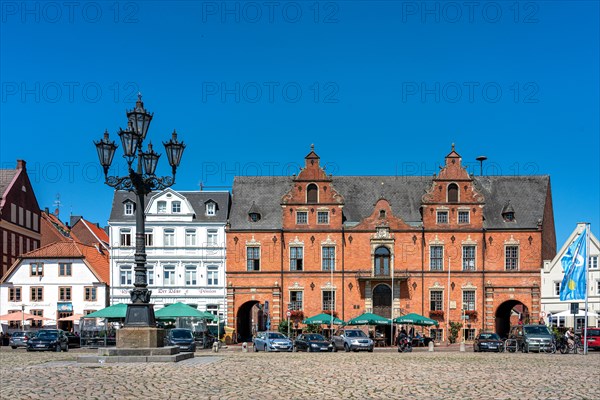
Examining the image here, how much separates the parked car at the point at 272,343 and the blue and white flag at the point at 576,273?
15.3 meters

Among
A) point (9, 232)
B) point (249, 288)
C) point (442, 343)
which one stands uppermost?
point (9, 232)

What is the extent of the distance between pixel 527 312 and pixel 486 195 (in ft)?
32.9

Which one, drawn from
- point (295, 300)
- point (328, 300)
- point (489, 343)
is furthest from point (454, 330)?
point (489, 343)

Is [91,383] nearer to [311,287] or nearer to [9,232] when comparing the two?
[311,287]

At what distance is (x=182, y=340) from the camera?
4238 centimetres

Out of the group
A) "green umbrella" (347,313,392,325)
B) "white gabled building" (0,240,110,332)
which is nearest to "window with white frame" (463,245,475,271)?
"green umbrella" (347,313,392,325)

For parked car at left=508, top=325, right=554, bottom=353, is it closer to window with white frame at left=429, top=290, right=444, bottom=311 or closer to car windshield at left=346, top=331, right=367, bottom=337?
car windshield at left=346, top=331, right=367, bottom=337

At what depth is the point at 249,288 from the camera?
6550 centimetres

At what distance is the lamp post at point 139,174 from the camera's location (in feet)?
94.8

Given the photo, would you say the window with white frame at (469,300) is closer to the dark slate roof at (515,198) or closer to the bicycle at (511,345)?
the dark slate roof at (515,198)

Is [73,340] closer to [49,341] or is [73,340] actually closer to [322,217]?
[49,341]

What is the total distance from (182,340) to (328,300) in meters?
24.5

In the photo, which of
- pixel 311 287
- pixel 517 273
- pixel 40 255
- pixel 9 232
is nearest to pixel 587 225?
pixel 517 273

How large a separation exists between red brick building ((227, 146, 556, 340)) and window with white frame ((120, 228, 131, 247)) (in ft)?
27.3
